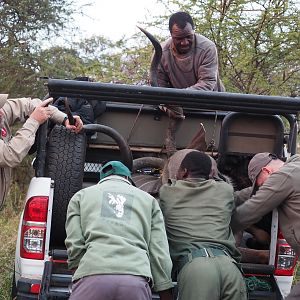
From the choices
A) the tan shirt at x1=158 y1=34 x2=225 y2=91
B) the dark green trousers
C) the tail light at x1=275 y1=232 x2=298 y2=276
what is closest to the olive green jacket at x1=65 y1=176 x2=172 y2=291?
the dark green trousers

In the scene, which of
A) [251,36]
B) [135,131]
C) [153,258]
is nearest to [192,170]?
[153,258]

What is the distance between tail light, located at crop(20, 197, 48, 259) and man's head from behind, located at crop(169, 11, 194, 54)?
2.38m

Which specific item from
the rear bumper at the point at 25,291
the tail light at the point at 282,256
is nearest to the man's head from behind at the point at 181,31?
the tail light at the point at 282,256

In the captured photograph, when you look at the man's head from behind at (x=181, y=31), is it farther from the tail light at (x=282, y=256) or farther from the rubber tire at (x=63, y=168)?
the tail light at (x=282, y=256)

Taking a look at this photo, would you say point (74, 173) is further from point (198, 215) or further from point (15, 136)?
point (198, 215)

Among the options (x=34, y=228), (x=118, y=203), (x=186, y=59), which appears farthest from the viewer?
(x=186, y=59)

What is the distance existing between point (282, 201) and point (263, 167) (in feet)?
1.07

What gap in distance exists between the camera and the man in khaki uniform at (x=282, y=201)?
14.0 feet

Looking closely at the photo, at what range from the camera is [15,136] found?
461 cm

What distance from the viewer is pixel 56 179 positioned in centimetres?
466

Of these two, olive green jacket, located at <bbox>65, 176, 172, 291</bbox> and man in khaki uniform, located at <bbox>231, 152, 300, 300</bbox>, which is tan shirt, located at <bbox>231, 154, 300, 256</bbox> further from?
olive green jacket, located at <bbox>65, 176, 172, 291</bbox>

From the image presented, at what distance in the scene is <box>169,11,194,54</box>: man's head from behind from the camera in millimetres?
6000

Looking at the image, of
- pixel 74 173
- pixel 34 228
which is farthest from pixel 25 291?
pixel 74 173

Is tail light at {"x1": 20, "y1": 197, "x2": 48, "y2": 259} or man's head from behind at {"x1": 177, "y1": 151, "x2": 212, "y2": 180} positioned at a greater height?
man's head from behind at {"x1": 177, "y1": 151, "x2": 212, "y2": 180}
